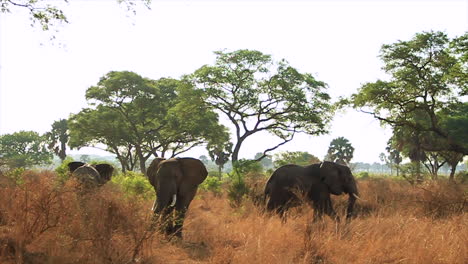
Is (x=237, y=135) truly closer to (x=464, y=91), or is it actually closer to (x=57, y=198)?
(x=464, y=91)

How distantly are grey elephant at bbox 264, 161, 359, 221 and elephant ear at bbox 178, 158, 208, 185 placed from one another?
2.29 meters

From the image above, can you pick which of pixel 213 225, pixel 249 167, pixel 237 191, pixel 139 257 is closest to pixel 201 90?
pixel 249 167

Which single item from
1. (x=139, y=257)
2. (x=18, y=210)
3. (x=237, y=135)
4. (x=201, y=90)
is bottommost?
(x=139, y=257)

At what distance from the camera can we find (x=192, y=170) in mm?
9242

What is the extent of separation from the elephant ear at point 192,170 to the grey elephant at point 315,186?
2.29 meters

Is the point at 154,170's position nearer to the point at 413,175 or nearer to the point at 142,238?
the point at 142,238

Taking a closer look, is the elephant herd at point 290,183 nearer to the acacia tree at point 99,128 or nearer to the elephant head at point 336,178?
the elephant head at point 336,178

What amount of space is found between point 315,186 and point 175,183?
428cm

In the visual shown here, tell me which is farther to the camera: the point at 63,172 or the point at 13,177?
the point at 63,172

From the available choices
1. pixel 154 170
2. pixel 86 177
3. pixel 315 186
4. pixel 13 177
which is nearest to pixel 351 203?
pixel 315 186

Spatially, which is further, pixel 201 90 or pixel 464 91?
pixel 201 90

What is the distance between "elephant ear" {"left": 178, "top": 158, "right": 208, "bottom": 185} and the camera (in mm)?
9070

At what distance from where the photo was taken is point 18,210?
4.99 m

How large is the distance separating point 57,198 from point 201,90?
24879 mm
